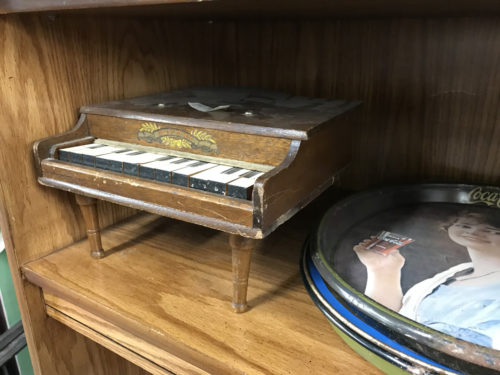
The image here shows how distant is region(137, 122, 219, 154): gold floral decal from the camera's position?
753 millimetres

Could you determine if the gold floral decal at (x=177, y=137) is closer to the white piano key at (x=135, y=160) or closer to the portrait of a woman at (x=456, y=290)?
the white piano key at (x=135, y=160)

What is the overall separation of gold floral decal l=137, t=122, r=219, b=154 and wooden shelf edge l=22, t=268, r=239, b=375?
0.34 meters

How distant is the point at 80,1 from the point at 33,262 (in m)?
0.58

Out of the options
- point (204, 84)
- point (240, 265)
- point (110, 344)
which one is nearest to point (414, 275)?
point (240, 265)

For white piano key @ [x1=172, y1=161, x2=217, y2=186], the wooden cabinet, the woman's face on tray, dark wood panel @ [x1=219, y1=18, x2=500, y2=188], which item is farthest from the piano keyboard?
dark wood panel @ [x1=219, y1=18, x2=500, y2=188]

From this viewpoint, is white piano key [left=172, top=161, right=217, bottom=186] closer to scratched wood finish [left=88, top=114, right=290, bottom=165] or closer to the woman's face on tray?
scratched wood finish [left=88, top=114, right=290, bottom=165]

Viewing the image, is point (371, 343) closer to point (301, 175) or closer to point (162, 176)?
point (301, 175)

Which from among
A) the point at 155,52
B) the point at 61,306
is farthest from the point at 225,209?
the point at 155,52

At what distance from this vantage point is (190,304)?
2.53 feet

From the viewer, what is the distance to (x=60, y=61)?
0.88m

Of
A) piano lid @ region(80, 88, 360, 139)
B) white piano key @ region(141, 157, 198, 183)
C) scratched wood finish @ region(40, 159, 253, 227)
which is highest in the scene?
piano lid @ region(80, 88, 360, 139)

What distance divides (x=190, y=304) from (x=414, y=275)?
417 millimetres

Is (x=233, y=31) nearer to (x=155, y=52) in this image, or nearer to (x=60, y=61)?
(x=155, y=52)

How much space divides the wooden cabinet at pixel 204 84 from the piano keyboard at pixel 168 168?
0.15 meters
